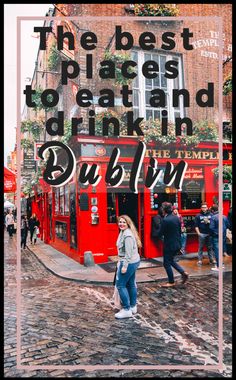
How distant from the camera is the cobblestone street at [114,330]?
404cm

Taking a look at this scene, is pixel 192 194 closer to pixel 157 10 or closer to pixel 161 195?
pixel 161 195

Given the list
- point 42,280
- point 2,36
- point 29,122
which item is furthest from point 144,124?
point 2,36

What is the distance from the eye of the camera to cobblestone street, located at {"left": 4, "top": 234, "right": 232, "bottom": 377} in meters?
4.04

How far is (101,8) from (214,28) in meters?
3.74

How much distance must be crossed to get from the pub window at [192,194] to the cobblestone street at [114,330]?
427cm

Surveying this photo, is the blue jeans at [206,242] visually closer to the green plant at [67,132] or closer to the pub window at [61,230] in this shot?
the green plant at [67,132]

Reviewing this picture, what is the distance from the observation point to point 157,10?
9.38 metres

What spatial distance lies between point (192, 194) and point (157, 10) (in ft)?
19.3

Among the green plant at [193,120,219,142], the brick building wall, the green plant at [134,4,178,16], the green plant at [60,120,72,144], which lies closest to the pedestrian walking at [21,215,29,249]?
the green plant at [60,120,72,144]

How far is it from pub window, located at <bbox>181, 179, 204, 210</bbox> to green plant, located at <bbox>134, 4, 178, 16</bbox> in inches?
209

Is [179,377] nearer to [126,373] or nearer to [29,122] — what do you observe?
[126,373]

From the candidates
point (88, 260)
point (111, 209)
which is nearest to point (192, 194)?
point (111, 209)

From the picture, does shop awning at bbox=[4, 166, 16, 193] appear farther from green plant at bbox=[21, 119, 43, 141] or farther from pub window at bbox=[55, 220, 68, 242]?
green plant at bbox=[21, 119, 43, 141]

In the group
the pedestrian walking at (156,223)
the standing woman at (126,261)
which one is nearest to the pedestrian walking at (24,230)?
the pedestrian walking at (156,223)
